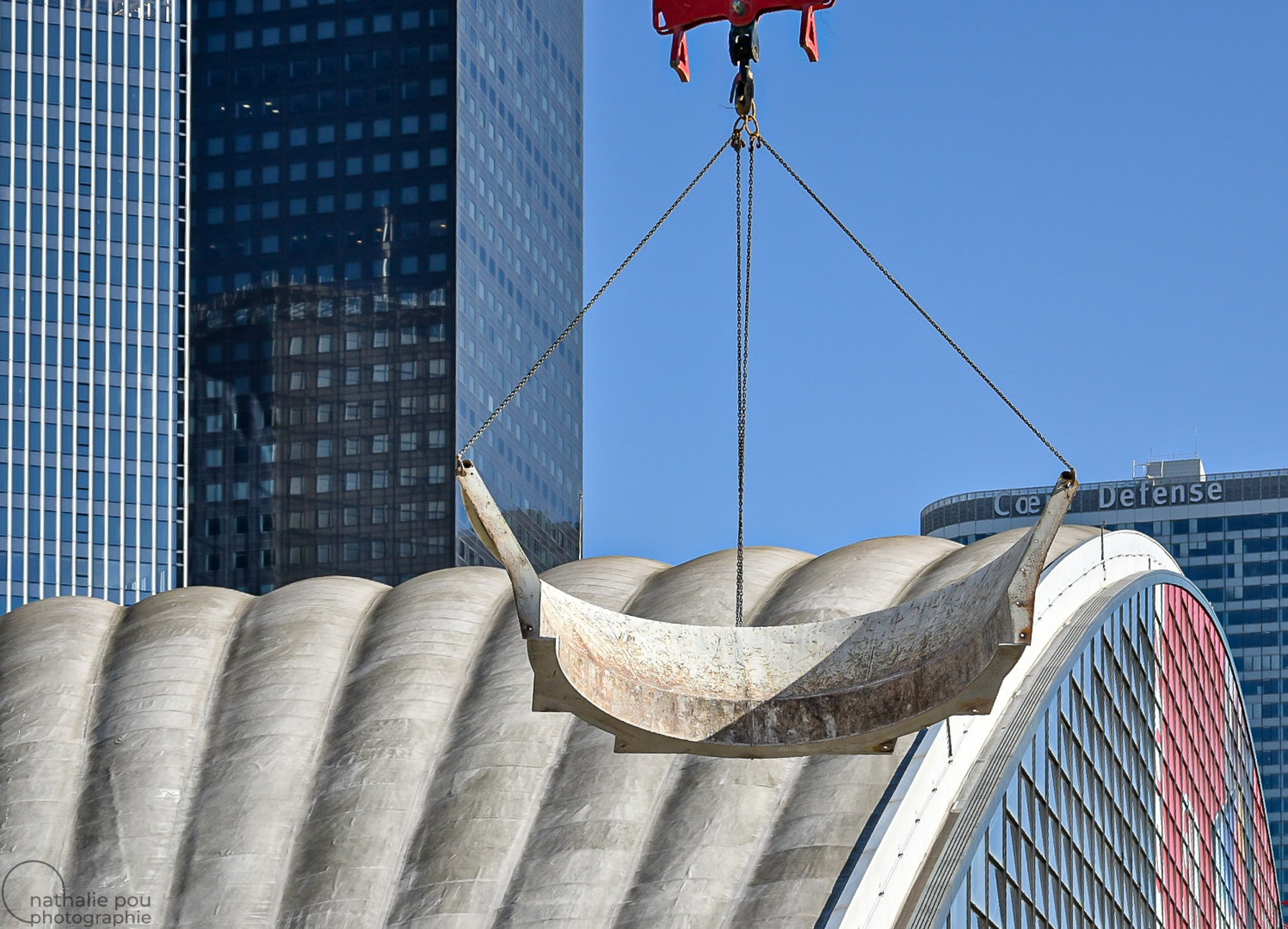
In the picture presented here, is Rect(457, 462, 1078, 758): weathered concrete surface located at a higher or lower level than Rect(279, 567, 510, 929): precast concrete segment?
higher

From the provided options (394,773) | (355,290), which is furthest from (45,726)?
(355,290)

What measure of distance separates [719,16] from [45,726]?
107ft

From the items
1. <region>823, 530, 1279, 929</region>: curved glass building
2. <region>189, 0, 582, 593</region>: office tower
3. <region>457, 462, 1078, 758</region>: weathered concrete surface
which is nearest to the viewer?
<region>457, 462, 1078, 758</region>: weathered concrete surface

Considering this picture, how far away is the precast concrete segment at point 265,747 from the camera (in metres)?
44.5

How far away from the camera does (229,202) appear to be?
186000mm

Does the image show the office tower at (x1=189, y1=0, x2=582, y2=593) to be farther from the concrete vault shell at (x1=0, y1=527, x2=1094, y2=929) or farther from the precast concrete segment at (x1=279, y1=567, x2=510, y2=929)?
the precast concrete segment at (x1=279, y1=567, x2=510, y2=929)

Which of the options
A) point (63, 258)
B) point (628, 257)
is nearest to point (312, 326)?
point (63, 258)

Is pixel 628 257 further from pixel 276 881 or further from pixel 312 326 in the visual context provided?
pixel 312 326

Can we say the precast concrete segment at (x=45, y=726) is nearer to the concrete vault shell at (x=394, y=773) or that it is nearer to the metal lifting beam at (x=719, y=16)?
the concrete vault shell at (x=394, y=773)

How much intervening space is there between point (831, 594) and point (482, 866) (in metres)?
12.4

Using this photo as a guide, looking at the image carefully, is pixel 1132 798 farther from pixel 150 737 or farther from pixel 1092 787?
pixel 150 737

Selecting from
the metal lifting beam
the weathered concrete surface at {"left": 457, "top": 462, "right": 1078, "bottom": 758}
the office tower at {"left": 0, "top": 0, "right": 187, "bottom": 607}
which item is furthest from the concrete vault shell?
the office tower at {"left": 0, "top": 0, "right": 187, "bottom": 607}

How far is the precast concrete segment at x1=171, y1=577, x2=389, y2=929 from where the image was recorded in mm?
44469

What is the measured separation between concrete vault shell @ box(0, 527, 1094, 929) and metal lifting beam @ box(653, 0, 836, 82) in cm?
1963
